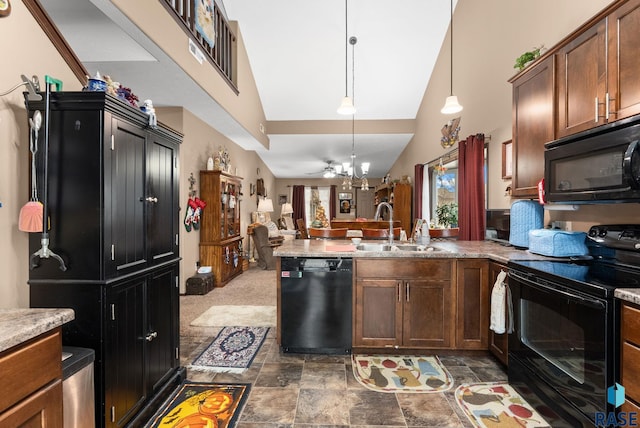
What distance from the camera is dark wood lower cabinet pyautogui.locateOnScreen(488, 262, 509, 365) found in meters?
2.35

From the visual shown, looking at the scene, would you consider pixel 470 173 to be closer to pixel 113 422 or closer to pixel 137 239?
pixel 137 239

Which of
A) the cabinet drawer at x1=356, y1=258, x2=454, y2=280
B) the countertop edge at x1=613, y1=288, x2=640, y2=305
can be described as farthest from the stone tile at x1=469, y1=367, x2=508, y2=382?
the countertop edge at x1=613, y1=288, x2=640, y2=305

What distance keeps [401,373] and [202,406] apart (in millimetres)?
1437

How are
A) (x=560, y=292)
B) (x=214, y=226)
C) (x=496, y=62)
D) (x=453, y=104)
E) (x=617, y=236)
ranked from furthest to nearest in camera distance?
(x=214, y=226) → (x=496, y=62) → (x=453, y=104) → (x=617, y=236) → (x=560, y=292)

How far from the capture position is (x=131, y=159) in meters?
1.76

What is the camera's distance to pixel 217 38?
4.37 meters

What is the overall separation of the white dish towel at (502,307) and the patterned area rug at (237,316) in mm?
2147

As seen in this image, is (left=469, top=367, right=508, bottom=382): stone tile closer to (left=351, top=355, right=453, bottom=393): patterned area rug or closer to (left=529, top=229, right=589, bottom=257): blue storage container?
(left=351, top=355, right=453, bottom=393): patterned area rug

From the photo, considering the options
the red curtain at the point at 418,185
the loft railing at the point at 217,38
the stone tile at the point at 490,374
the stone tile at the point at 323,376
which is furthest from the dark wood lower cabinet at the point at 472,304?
the red curtain at the point at 418,185

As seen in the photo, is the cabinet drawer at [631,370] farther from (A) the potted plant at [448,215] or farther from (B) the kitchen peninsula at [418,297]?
(A) the potted plant at [448,215]

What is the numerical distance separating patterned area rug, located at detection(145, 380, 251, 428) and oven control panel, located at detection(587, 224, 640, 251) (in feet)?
8.00

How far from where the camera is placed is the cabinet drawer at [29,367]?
968 millimetres

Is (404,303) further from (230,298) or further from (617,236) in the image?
(230,298)

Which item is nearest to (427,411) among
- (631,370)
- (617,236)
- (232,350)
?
(631,370)
